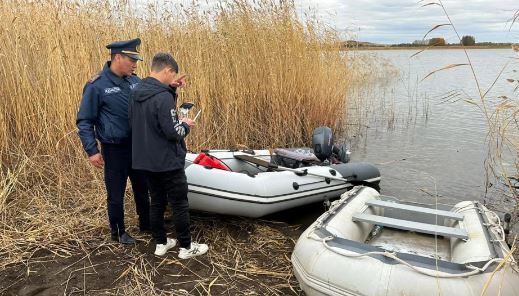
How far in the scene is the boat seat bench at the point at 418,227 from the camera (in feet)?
9.00

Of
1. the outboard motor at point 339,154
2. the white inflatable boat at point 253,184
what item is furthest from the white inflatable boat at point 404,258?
the outboard motor at point 339,154

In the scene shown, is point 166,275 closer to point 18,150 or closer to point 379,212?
point 379,212

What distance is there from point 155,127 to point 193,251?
961 millimetres

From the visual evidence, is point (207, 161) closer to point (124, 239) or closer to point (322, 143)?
point (124, 239)

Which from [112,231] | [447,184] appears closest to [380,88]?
[447,184]

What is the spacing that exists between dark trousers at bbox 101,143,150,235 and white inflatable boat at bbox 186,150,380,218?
442mm

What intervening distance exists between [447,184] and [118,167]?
4.15m

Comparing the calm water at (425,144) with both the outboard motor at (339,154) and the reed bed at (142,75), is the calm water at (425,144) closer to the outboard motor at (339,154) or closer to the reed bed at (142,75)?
the outboard motor at (339,154)

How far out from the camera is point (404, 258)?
2.37 m

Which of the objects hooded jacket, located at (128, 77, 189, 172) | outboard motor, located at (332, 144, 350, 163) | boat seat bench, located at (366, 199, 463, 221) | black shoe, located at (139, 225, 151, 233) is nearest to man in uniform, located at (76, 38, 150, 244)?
hooded jacket, located at (128, 77, 189, 172)

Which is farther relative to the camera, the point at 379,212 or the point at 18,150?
the point at 18,150

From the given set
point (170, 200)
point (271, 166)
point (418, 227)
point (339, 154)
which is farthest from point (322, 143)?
point (170, 200)

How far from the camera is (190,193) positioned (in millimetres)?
3645

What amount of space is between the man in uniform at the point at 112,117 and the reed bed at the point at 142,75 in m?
0.60
